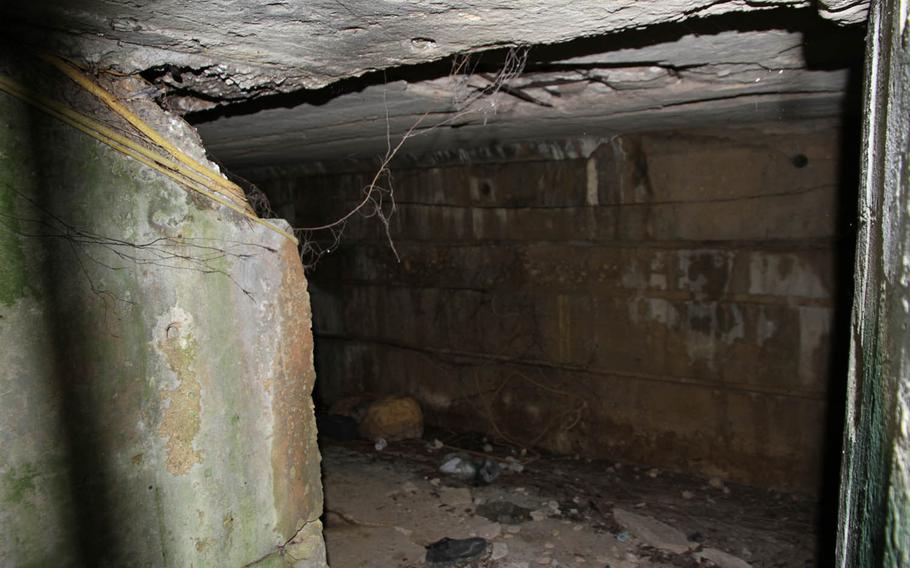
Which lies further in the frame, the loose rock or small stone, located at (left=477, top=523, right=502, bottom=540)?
small stone, located at (left=477, top=523, right=502, bottom=540)

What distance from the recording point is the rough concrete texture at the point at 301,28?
1.36m

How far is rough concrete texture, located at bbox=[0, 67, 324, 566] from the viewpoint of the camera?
1.42 meters

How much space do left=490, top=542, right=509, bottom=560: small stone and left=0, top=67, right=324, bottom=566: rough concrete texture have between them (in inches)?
91.3

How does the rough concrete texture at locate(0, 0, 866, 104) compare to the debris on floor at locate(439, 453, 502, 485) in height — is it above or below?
above

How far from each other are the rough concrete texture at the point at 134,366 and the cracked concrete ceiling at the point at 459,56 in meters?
0.34

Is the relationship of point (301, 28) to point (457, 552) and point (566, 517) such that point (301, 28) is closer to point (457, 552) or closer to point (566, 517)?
point (457, 552)

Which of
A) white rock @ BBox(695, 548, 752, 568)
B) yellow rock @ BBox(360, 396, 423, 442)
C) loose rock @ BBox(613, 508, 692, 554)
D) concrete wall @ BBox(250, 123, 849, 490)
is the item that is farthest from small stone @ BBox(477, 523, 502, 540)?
yellow rock @ BBox(360, 396, 423, 442)

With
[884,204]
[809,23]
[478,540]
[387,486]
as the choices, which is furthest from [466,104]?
[387,486]

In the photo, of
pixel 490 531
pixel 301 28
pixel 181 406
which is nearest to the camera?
pixel 301 28

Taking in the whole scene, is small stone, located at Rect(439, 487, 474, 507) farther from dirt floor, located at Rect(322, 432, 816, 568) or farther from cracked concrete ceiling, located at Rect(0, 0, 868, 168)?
cracked concrete ceiling, located at Rect(0, 0, 868, 168)

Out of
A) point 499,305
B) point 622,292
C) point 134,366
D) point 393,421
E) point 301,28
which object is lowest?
point 393,421

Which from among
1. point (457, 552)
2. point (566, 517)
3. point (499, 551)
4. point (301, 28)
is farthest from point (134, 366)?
point (566, 517)

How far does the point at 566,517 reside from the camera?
4.46m

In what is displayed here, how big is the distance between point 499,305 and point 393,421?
65.1 inches
